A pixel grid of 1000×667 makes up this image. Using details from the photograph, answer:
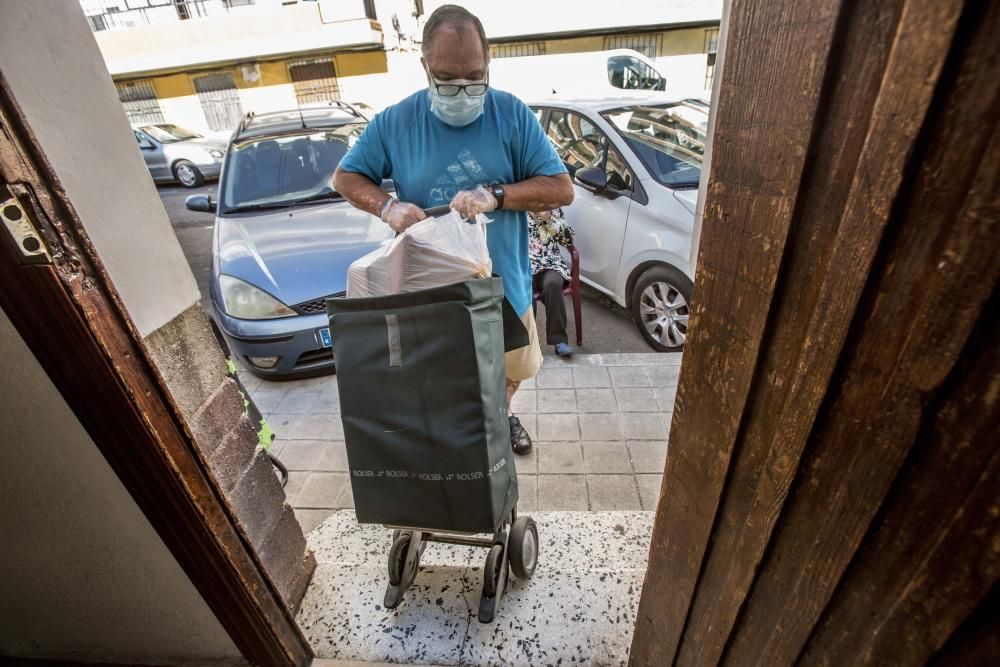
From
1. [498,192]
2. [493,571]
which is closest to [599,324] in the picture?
[498,192]

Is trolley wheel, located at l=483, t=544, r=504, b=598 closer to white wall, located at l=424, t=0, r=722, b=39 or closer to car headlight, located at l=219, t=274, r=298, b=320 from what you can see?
car headlight, located at l=219, t=274, r=298, b=320

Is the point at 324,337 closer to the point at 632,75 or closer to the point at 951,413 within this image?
the point at 951,413

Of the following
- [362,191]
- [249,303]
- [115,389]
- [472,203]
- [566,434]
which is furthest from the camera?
[249,303]

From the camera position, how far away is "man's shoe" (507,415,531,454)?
2535 millimetres

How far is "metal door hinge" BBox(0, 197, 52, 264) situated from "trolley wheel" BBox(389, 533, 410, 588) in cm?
129

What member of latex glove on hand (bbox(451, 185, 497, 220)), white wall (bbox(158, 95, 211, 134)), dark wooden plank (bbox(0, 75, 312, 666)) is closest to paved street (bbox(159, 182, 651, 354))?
latex glove on hand (bbox(451, 185, 497, 220))

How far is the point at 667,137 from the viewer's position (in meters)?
3.48

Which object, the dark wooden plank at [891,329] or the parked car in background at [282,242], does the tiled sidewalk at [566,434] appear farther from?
the dark wooden plank at [891,329]

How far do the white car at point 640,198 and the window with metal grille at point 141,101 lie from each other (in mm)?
17765

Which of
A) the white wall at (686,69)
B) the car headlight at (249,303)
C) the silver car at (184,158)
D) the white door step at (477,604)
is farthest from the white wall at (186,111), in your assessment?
the white door step at (477,604)

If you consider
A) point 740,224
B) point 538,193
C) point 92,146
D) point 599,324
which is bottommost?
point 599,324

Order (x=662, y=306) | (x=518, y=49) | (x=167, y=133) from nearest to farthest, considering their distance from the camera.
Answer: (x=662, y=306) < (x=167, y=133) < (x=518, y=49)

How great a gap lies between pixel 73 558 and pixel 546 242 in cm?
289

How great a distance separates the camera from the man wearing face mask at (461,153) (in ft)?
5.44
